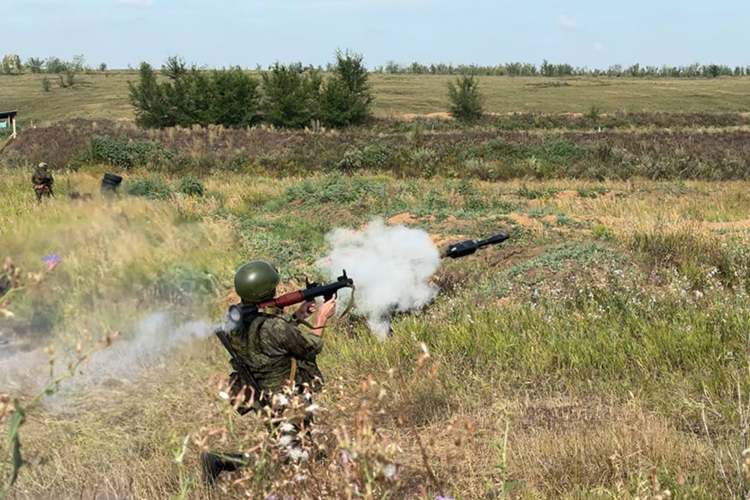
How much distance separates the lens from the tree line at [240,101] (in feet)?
133

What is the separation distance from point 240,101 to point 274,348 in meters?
40.0

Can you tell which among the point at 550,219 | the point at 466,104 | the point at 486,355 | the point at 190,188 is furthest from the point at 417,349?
the point at 466,104

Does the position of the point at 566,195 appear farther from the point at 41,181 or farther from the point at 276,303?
the point at 276,303

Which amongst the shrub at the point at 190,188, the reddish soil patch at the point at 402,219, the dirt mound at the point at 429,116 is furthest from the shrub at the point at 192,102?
the reddish soil patch at the point at 402,219

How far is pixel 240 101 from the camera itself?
41.6 metres

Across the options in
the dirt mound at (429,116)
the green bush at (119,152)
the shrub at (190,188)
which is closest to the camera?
the shrub at (190,188)

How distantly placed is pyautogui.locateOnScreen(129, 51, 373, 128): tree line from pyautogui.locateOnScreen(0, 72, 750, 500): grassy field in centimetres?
2487

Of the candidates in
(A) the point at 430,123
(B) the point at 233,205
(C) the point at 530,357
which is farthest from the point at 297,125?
(C) the point at 530,357

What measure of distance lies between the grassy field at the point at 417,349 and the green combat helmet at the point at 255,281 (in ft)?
2.24

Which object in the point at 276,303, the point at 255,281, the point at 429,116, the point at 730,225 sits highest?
the point at 429,116

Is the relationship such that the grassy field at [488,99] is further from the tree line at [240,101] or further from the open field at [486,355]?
the open field at [486,355]

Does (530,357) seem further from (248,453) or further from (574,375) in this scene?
(248,453)

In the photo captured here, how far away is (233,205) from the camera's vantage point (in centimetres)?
1445

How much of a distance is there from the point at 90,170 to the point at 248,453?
2254cm
